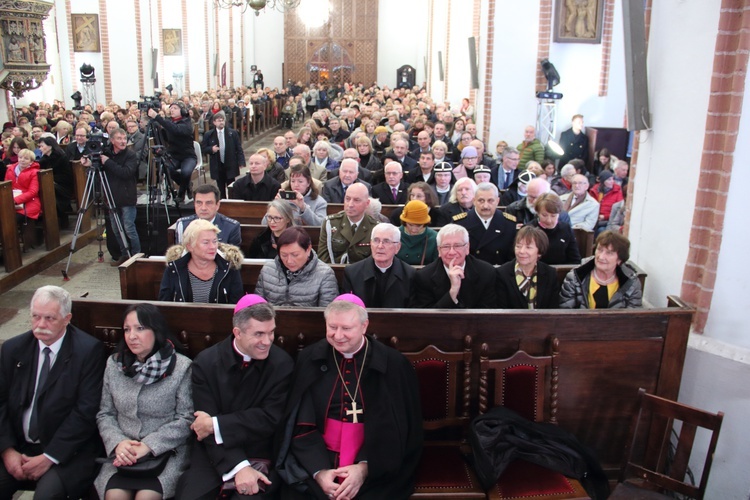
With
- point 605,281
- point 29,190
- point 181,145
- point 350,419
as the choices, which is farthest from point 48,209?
point 605,281

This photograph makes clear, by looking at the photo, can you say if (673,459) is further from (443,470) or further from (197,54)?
(197,54)

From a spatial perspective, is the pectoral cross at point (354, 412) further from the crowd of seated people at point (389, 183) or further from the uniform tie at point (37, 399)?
the crowd of seated people at point (389, 183)

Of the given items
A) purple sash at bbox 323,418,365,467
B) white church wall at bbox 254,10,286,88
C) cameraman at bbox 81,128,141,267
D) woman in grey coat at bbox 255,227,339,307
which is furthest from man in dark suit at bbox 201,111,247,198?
white church wall at bbox 254,10,286,88

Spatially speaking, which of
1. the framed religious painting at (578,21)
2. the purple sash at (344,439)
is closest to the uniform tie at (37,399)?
the purple sash at (344,439)

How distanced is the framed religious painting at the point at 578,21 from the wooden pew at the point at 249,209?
6673mm

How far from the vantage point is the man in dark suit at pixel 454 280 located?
4254 mm

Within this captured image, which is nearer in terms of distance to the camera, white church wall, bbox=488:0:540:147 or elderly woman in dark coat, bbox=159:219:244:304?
elderly woman in dark coat, bbox=159:219:244:304

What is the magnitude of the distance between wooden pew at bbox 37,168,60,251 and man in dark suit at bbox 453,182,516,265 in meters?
5.22

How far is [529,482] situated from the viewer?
3373mm

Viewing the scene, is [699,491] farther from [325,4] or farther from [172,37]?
[325,4]

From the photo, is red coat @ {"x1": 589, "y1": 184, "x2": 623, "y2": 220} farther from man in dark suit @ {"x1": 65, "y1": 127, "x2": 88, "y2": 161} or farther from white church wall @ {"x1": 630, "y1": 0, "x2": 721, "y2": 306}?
man in dark suit @ {"x1": 65, "y1": 127, "x2": 88, "y2": 161}

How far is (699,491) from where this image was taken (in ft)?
10.8

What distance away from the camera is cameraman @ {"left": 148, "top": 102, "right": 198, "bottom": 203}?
967cm

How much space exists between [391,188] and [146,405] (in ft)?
13.4
